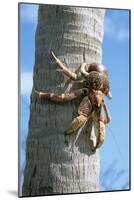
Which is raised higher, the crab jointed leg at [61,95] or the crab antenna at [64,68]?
the crab antenna at [64,68]

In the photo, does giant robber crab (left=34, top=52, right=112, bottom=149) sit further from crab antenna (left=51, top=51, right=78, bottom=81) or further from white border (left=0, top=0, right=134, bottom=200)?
white border (left=0, top=0, right=134, bottom=200)

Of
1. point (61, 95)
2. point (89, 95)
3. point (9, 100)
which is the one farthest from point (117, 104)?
point (9, 100)

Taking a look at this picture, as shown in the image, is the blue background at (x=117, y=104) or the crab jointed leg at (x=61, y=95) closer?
the crab jointed leg at (x=61, y=95)

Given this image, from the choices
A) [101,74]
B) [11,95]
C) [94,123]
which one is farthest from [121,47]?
[11,95]

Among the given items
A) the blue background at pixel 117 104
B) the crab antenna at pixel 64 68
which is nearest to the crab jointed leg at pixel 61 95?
the crab antenna at pixel 64 68

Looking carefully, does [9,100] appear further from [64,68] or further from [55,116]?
[64,68]

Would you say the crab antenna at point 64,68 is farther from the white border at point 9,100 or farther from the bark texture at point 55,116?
the white border at point 9,100
